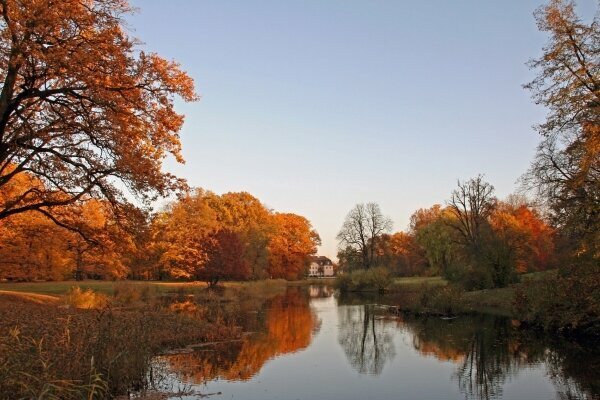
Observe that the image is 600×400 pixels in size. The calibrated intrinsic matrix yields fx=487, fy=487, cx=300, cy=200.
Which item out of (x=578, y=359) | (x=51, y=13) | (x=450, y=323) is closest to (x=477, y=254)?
(x=450, y=323)

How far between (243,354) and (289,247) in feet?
212

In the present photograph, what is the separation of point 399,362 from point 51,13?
1485cm

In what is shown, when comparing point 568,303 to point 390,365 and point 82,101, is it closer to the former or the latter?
point 390,365

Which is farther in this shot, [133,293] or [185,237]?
[185,237]

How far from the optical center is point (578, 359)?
16281 millimetres

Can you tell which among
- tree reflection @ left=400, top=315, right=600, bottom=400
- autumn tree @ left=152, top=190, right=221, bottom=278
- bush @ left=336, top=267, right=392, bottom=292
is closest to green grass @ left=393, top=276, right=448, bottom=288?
bush @ left=336, top=267, right=392, bottom=292

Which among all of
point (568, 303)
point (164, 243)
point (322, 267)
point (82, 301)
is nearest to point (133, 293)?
point (82, 301)

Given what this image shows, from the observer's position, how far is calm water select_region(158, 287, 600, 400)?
12602mm

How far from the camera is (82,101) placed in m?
15.2

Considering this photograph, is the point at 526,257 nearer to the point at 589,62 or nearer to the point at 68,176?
the point at 589,62

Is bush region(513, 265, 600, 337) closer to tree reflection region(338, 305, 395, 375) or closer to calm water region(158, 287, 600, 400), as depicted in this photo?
calm water region(158, 287, 600, 400)

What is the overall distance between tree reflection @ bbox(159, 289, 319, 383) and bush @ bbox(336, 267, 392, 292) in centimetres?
2794

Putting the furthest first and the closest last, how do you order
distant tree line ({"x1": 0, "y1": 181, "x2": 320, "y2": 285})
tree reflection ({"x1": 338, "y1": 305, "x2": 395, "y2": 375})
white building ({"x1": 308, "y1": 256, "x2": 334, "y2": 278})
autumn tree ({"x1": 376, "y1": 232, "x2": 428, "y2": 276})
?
white building ({"x1": 308, "y1": 256, "x2": 334, "y2": 278}) → autumn tree ({"x1": 376, "y1": 232, "x2": 428, "y2": 276}) → distant tree line ({"x1": 0, "y1": 181, "x2": 320, "y2": 285}) → tree reflection ({"x1": 338, "y1": 305, "x2": 395, "y2": 375})

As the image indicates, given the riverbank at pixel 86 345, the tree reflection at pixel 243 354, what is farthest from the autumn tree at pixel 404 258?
the tree reflection at pixel 243 354
